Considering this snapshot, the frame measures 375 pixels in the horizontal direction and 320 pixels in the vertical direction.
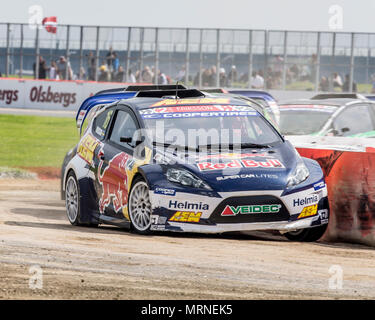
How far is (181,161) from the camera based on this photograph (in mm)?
9898

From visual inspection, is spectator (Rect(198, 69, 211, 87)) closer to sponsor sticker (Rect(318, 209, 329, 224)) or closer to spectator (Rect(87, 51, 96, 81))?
spectator (Rect(87, 51, 96, 81))

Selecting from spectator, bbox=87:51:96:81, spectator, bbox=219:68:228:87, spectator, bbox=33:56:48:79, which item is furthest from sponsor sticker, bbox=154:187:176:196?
spectator, bbox=33:56:48:79

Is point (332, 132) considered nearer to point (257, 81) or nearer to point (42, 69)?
point (257, 81)

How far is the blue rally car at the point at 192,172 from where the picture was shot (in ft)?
31.8

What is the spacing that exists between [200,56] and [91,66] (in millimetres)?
5720

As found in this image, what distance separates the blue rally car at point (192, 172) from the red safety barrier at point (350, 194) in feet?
1.25

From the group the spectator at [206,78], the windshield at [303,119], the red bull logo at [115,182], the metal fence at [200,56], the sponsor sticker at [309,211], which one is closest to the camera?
the sponsor sticker at [309,211]

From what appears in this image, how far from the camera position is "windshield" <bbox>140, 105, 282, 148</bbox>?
10492 mm

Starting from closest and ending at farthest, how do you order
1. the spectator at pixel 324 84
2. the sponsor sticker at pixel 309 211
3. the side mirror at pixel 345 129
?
the sponsor sticker at pixel 309 211 → the side mirror at pixel 345 129 → the spectator at pixel 324 84

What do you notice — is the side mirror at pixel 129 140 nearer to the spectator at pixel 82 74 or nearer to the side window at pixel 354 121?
the side window at pixel 354 121

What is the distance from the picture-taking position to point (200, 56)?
43344 mm

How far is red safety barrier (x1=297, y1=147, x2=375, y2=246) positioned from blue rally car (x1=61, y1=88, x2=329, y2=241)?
0.38m

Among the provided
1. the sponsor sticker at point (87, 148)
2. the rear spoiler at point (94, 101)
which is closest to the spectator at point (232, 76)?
the rear spoiler at point (94, 101)

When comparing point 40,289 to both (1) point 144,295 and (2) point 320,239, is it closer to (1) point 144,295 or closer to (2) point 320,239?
(1) point 144,295
